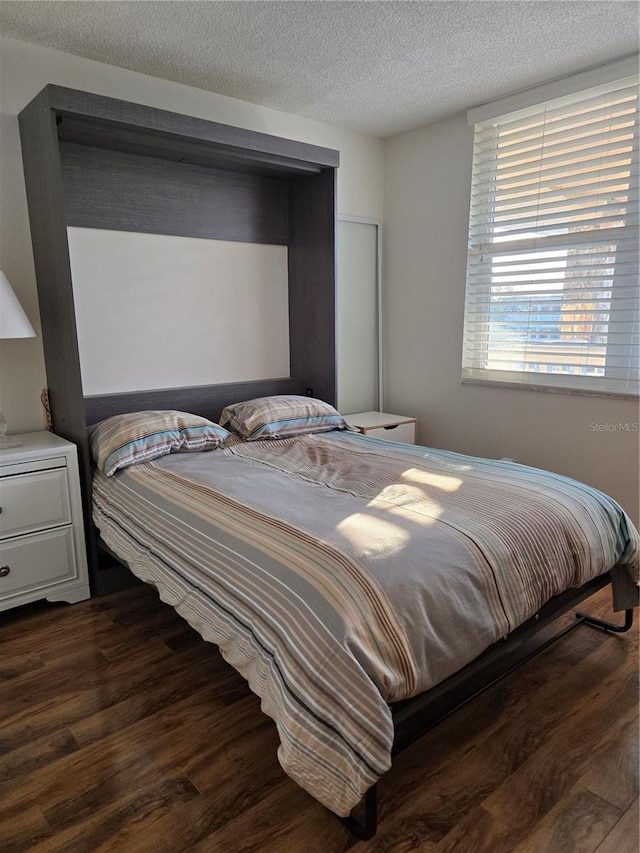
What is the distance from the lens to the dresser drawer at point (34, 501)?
228cm

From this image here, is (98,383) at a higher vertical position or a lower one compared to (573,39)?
lower

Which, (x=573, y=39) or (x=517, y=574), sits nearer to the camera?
(x=517, y=574)

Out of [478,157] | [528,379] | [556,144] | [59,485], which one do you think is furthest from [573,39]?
[59,485]

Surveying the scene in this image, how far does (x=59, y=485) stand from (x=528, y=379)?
263cm

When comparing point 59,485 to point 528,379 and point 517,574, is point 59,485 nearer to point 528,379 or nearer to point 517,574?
point 517,574

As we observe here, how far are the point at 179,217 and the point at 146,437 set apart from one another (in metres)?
1.34

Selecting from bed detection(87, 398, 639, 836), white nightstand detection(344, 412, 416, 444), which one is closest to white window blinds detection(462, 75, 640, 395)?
white nightstand detection(344, 412, 416, 444)

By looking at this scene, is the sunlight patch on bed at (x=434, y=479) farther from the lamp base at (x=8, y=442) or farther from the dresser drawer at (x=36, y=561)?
the lamp base at (x=8, y=442)

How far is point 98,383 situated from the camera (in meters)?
2.92

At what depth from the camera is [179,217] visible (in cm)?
310

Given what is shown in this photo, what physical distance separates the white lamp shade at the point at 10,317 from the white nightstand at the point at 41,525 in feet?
1.58

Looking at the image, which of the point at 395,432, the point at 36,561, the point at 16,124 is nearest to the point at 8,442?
the point at 36,561

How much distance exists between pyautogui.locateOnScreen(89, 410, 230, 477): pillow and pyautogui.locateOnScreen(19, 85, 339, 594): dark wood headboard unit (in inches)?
4.3

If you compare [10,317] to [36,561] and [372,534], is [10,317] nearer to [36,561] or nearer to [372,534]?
[36,561]
